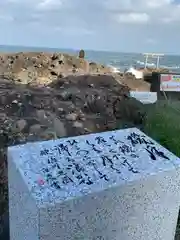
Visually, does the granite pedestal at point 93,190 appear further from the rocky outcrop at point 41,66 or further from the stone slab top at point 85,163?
the rocky outcrop at point 41,66

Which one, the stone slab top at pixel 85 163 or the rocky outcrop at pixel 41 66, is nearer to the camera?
the stone slab top at pixel 85 163

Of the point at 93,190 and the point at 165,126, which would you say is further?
the point at 165,126

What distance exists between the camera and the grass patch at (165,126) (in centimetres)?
300

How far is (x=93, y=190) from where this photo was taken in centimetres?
154

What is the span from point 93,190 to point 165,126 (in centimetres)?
182

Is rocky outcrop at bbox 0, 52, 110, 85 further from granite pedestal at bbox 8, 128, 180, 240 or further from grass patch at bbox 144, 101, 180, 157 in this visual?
granite pedestal at bbox 8, 128, 180, 240

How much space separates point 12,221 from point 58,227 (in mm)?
492

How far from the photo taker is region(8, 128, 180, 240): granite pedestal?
1501mm

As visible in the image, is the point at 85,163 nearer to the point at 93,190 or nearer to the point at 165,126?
the point at 93,190

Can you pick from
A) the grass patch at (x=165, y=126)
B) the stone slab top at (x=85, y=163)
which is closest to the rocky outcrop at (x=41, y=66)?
the grass patch at (x=165, y=126)

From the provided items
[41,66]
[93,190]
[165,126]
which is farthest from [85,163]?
[41,66]

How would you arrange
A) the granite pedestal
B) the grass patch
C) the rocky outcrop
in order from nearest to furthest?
the granite pedestal → the grass patch → the rocky outcrop

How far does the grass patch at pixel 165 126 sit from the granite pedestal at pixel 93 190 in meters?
1.13

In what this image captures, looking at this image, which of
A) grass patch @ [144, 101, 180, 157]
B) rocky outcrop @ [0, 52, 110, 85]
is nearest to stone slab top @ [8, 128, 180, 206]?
grass patch @ [144, 101, 180, 157]
